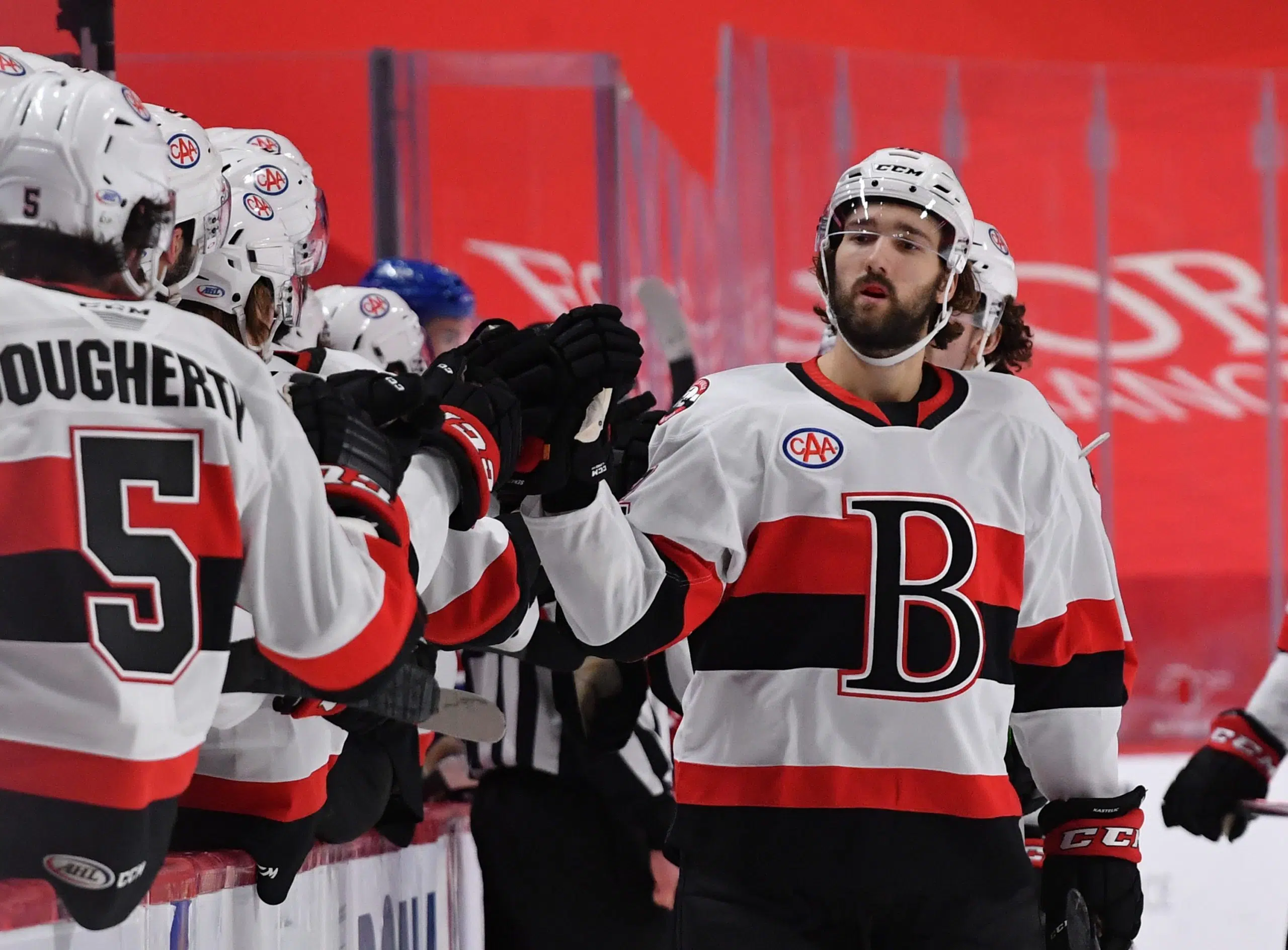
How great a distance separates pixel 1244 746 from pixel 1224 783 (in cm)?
8

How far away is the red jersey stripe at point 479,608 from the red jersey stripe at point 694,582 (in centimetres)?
23

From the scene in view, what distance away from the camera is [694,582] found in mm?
2037

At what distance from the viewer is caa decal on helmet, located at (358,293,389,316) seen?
137 inches

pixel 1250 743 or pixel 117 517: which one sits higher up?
pixel 117 517

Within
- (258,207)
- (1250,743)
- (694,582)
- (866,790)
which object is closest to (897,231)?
(694,582)

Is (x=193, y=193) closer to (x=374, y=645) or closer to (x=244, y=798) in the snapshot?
(x=374, y=645)

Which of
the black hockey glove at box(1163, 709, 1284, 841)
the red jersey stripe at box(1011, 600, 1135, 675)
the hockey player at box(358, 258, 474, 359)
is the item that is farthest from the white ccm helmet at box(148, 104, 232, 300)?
the hockey player at box(358, 258, 474, 359)

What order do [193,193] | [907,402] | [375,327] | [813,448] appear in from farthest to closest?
[375,327] → [907,402] → [813,448] → [193,193]

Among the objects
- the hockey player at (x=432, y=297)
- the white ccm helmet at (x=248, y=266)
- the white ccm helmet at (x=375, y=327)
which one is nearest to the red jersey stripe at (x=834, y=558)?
the white ccm helmet at (x=248, y=266)

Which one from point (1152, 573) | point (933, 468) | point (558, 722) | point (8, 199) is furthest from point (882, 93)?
point (8, 199)

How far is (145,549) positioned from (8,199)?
0.31 meters

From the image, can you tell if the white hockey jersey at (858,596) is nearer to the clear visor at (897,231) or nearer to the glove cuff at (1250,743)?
the clear visor at (897,231)

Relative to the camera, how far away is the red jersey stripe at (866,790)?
2.03 meters

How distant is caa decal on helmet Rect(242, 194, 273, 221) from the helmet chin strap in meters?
0.75
